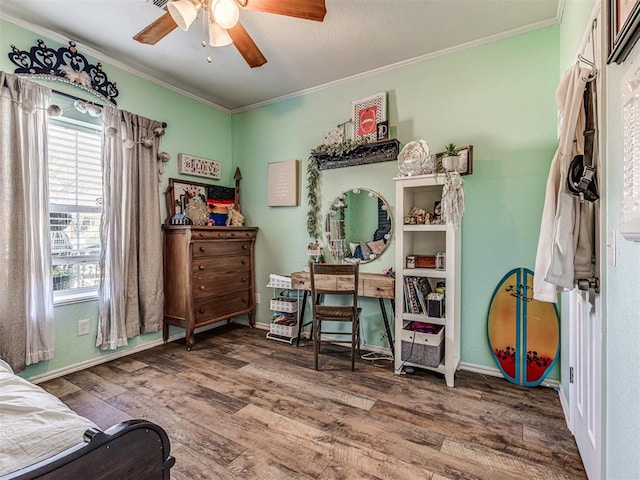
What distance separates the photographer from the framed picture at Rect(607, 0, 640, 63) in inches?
33.9

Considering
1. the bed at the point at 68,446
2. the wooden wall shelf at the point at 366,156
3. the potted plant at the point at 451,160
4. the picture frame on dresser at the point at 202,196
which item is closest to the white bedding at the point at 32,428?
the bed at the point at 68,446

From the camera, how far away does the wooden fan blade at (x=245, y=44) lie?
6.23ft

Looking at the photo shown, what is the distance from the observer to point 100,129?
275 cm

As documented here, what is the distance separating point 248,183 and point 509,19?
299 centimetres

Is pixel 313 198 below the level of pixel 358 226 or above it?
above

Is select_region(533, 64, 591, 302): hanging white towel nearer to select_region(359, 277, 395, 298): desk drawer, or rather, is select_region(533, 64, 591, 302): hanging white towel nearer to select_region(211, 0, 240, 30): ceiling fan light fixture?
select_region(359, 277, 395, 298): desk drawer

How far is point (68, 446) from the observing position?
896 millimetres

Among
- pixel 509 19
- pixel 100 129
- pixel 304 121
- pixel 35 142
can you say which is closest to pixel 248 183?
pixel 304 121

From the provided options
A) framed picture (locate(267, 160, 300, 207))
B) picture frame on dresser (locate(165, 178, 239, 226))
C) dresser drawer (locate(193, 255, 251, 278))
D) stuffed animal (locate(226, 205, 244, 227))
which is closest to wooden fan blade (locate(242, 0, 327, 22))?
framed picture (locate(267, 160, 300, 207))

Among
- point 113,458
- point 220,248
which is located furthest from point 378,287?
point 113,458

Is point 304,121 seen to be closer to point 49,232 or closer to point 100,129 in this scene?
point 100,129

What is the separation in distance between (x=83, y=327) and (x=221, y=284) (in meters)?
1.22

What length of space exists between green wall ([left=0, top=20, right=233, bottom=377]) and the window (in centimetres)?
25

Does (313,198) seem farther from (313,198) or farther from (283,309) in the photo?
(283,309)
